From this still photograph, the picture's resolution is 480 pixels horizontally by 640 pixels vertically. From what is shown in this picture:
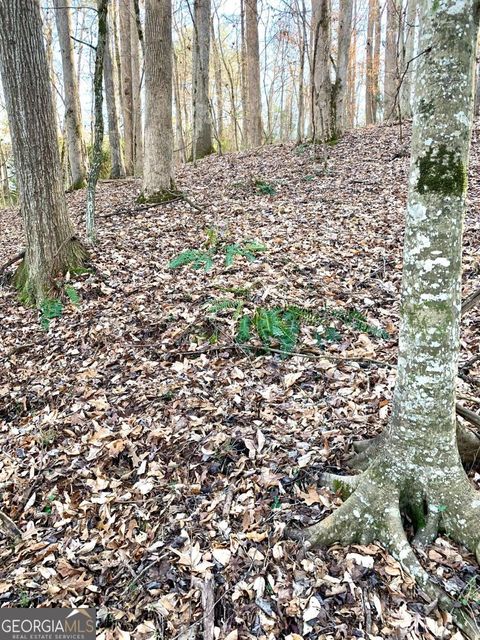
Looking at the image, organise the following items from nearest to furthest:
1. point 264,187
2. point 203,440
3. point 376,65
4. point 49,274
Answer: point 203,440, point 49,274, point 264,187, point 376,65

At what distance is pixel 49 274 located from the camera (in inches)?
231

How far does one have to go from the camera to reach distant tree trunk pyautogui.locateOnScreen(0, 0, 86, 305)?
5.27 meters

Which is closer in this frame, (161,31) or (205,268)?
(205,268)

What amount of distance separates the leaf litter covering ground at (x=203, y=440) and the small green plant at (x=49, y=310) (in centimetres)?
8

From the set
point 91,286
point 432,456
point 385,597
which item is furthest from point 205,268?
point 385,597

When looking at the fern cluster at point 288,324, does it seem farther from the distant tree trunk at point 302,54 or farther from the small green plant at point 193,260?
the distant tree trunk at point 302,54

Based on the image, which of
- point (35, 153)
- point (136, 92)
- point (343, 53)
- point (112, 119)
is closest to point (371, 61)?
point (343, 53)

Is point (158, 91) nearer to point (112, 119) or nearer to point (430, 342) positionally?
point (112, 119)

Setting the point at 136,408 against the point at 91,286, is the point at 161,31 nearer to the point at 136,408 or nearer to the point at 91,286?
the point at 91,286

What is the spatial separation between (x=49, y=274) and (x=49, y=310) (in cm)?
68

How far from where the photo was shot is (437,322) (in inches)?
89.4

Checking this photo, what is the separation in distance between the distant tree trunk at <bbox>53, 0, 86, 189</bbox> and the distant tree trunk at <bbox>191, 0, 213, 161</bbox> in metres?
3.33

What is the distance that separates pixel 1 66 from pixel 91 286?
2922 millimetres

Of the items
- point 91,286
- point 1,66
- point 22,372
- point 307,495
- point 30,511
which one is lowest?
point 30,511
